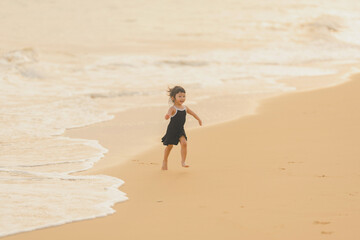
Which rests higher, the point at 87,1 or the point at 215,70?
the point at 87,1

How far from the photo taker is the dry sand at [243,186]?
4141 mm

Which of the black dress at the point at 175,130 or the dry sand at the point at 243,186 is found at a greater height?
the black dress at the point at 175,130

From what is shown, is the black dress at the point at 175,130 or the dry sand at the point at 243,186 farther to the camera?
the black dress at the point at 175,130

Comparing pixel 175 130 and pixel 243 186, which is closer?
pixel 243 186

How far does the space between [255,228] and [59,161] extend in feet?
10.8

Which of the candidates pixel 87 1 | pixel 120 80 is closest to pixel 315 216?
pixel 120 80

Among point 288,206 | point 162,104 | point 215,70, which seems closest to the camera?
point 288,206

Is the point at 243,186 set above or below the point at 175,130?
below

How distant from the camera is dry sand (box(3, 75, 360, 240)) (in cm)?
414

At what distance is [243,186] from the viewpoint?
17.6 feet

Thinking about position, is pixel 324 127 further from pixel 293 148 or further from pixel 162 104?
pixel 162 104

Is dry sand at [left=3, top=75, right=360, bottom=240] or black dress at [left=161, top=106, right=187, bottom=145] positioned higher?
black dress at [left=161, top=106, right=187, bottom=145]

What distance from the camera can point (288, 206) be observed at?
4.63 m

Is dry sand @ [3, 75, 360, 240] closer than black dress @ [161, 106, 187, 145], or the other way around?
dry sand @ [3, 75, 360, 240]
